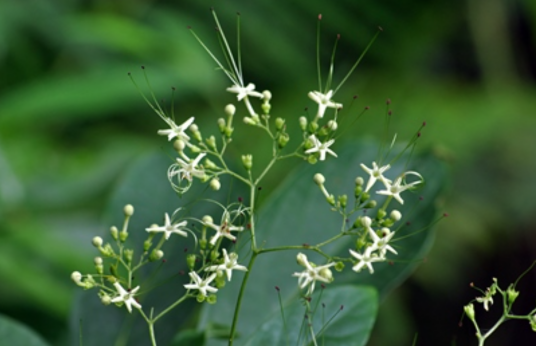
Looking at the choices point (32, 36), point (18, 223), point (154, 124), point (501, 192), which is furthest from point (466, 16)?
point (18, 223)

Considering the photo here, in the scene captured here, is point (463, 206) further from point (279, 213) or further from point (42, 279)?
point (279, 213)

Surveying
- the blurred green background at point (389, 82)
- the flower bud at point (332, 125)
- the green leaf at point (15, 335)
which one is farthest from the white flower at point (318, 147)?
the blurred green background at point (389, 82)

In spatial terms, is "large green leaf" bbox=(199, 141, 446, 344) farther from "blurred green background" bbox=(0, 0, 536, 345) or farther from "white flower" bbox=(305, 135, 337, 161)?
"blurred green background" bbox=(0, 0, 536, 345)

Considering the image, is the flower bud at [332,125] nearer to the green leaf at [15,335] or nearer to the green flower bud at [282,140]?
the green flower bud at [282,140]

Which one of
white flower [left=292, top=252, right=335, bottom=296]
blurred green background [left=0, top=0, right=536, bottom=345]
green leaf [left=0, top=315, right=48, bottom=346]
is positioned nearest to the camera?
white flower [left=292, top=252, right=335, bottom=296]

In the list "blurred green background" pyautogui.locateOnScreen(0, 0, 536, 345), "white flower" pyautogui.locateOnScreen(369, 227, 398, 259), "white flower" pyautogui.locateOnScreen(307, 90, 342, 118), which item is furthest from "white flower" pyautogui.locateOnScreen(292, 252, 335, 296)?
"blurred green background" pyautogui.locateOnScreen(0, 0, 536, 345)
